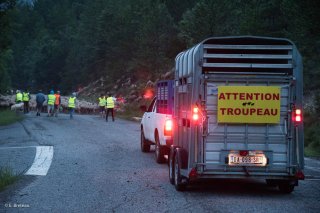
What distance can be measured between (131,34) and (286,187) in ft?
234

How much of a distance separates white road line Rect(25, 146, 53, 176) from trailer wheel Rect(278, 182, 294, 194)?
503 centimetres

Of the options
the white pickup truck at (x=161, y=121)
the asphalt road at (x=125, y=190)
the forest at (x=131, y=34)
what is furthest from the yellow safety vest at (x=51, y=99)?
the white pickup truck at (x=161, y=121)

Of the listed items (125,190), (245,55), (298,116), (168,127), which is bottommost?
(125,190)

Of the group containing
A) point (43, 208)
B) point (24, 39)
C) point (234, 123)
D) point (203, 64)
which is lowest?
point (43, 208)

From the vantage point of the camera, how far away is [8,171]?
1176 centimetres

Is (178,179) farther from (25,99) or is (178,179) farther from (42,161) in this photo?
(25,99)

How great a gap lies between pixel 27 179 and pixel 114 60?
253ft

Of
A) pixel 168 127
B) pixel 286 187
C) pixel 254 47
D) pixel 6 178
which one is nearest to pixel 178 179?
pixel 286 187

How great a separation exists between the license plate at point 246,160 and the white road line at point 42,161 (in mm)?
4533

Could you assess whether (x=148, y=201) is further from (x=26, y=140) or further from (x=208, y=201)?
(x=26, y=140)

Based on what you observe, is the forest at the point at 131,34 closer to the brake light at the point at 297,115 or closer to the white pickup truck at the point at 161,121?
the white pickup truck at the point at 161,121

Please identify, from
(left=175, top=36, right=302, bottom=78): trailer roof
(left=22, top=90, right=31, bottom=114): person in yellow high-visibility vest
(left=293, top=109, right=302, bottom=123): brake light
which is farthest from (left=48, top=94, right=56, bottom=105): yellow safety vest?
(left=293, top=109, right=302, bottom=123): brake light

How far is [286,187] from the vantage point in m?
10.1

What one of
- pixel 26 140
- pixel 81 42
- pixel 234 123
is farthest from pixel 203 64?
pixel 81 42
